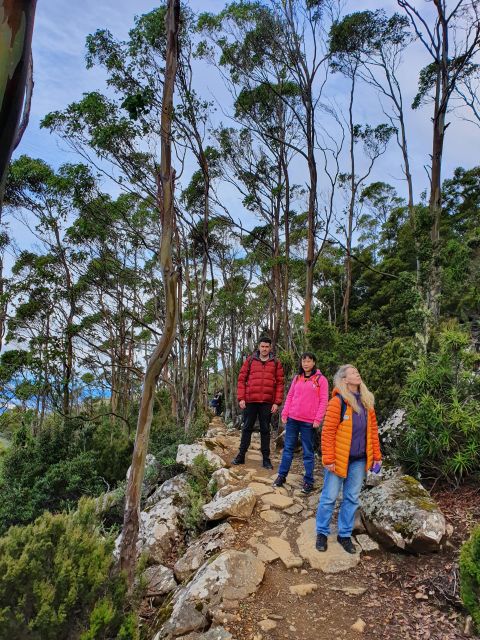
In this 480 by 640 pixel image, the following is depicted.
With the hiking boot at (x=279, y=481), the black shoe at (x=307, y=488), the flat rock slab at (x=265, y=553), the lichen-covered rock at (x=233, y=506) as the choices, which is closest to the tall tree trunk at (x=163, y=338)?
the flat rock slab at (x=265, y=553)

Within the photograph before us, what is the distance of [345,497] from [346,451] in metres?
0.46

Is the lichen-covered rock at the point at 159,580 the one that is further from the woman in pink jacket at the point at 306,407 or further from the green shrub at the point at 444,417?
the green shrub at the point at 444,417

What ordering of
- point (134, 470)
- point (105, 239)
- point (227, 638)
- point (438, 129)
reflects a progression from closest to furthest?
point (227, 638) < point (134, 470) < point (438, 129) < point (105, 239)

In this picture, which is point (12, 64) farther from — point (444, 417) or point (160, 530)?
point (160, 530)

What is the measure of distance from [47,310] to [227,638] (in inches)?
571

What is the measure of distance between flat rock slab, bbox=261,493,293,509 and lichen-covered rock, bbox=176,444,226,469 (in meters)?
1.36

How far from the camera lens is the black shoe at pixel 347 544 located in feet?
12.0

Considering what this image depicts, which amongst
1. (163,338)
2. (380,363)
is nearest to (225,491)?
(163,338)

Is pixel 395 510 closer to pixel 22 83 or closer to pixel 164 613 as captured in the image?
pixel 164 613

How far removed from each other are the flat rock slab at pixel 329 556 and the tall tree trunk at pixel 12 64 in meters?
3.67

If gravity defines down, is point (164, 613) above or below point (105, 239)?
below

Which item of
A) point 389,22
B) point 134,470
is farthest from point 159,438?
point 389,22

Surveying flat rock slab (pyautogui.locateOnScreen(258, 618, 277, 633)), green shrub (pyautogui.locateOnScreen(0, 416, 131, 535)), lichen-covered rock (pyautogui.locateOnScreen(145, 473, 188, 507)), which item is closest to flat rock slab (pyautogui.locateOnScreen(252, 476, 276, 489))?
lichen-covered rock (pyautogui.locateOnScreen(145, 473, 188, 507))

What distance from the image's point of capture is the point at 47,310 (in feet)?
49.5
